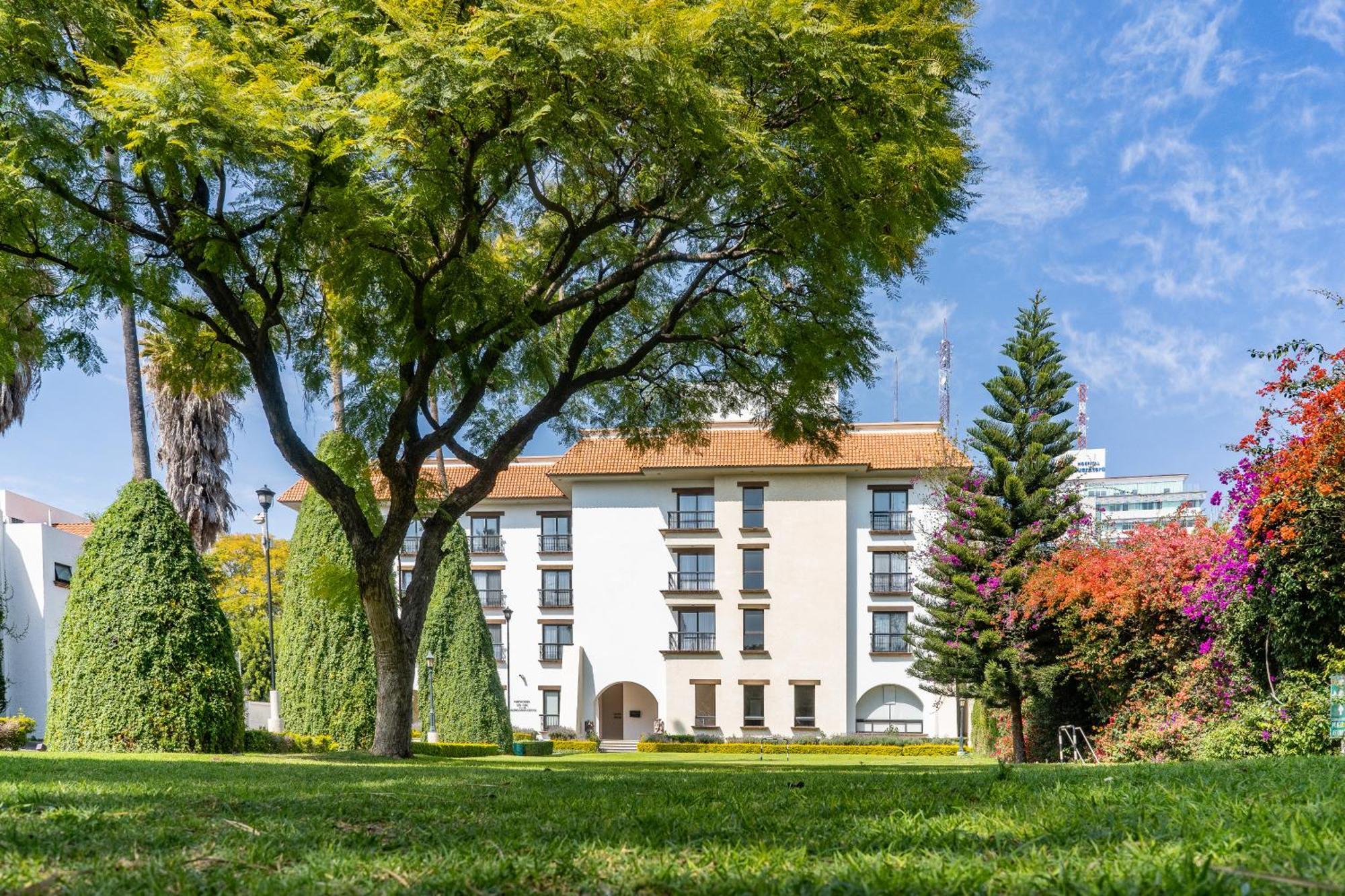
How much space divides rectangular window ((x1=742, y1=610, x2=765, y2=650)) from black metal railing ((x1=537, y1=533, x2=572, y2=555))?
7147 mm

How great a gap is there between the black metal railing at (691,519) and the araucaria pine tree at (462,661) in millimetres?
13149

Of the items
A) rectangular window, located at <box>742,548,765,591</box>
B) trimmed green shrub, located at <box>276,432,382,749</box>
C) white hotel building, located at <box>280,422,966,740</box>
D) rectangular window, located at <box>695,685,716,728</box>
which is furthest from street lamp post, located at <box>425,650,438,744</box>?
rectangular window, located at <box>742,548,765,591</box>

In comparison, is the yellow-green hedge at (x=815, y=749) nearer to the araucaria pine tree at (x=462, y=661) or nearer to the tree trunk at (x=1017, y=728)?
the tree trunk at (x=1017, y=728)

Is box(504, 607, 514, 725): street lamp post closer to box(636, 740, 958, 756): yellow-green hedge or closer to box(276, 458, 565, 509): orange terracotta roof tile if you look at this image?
box(276, 458, 565, 509): orange terracotta roof tile

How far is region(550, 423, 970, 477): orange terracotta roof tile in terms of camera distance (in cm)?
3744

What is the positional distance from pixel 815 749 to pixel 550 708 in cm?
1058

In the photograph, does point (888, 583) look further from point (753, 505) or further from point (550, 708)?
point (550, 708)

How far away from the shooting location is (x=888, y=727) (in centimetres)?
3669

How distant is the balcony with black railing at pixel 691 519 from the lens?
128ft

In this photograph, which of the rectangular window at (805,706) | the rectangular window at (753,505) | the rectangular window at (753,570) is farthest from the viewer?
the rectangular window at (753,505)

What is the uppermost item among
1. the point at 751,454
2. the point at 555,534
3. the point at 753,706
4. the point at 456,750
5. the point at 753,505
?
the point at 751,454

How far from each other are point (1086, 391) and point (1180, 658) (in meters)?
89.7

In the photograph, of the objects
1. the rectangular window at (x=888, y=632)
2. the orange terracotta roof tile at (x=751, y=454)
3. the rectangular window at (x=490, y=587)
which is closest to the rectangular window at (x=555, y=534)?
the rectangular window at (x=490, y=587)

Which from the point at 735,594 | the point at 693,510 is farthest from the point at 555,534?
the point at 735,594
